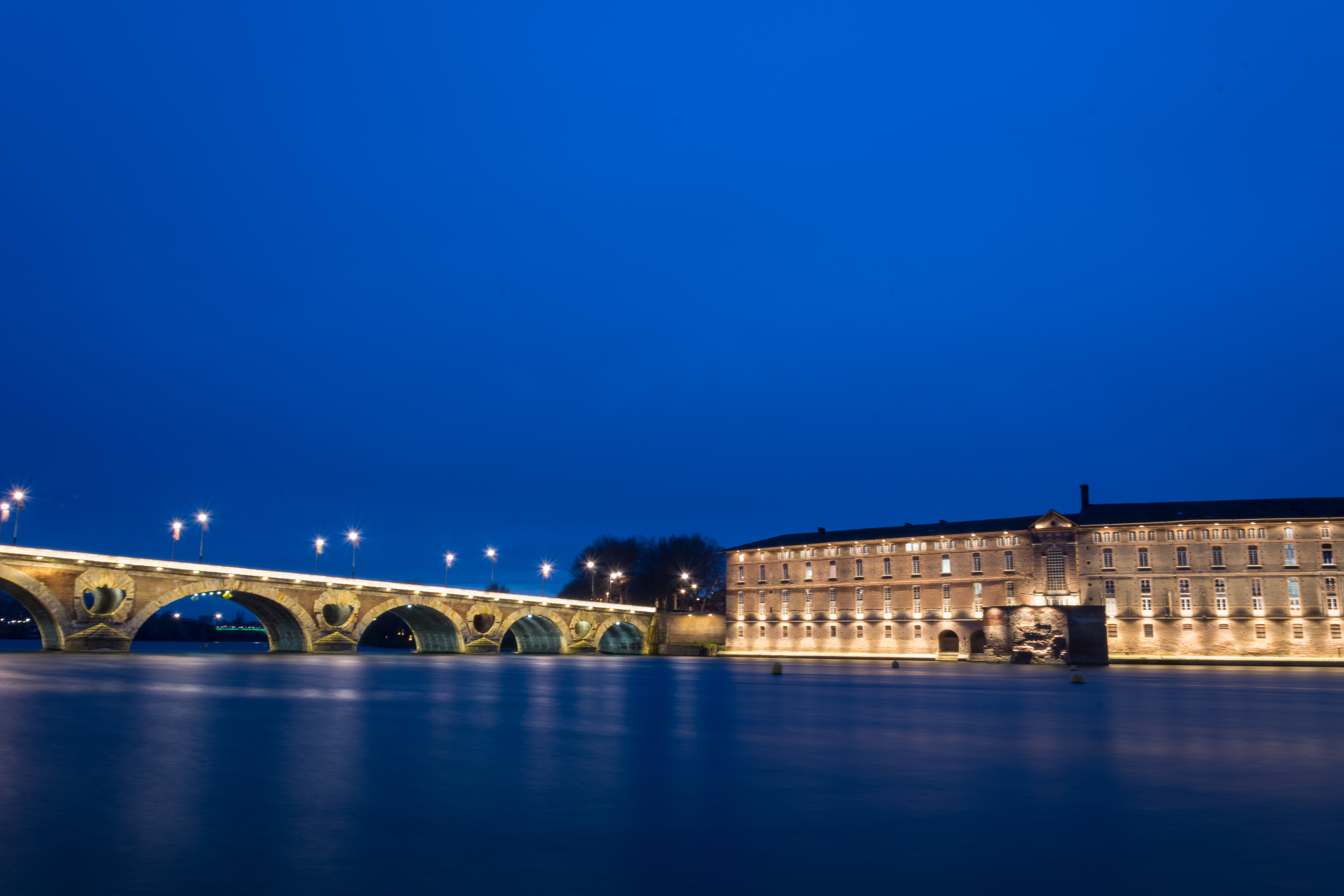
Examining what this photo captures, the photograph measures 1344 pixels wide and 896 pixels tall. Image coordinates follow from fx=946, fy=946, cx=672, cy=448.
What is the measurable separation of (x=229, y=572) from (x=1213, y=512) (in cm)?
10020

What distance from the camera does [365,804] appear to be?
38.4 feet

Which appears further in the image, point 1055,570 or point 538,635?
point 538,635

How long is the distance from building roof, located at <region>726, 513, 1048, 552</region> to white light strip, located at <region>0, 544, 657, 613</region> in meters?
28.9

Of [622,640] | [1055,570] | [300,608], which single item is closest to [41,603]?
[300,608]

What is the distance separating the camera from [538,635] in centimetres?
12556

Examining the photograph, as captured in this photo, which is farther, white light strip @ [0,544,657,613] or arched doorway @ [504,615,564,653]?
arched doorway @ [504,615,564,653]

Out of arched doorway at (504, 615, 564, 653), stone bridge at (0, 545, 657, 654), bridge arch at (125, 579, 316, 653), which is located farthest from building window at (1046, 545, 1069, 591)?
bridge arch at (125, 579, 316, 653)

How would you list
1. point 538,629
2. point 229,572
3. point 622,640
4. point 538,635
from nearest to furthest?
point 229,572, point 538,629, point 538,635, point 622,640

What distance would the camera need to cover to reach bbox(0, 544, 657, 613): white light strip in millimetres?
66250

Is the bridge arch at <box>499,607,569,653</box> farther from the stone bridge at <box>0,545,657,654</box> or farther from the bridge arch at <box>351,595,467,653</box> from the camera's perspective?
the bridge arch at <box>351,595,467,653</box>

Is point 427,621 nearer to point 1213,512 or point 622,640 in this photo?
point 622,640

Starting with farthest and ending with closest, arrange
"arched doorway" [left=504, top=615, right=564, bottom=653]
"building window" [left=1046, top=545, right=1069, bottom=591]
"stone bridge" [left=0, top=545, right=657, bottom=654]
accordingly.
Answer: "arched doorway" [left=504, top=615, right=564, bottom=653] → "building window" [left=1046, top=545, right=1069, bottom=591] → "stone bridge" [left=0, top=545, right=657, bottom=654]

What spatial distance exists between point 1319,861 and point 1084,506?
372 ft

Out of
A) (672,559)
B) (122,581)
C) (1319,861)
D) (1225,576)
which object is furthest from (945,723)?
(672,559)
